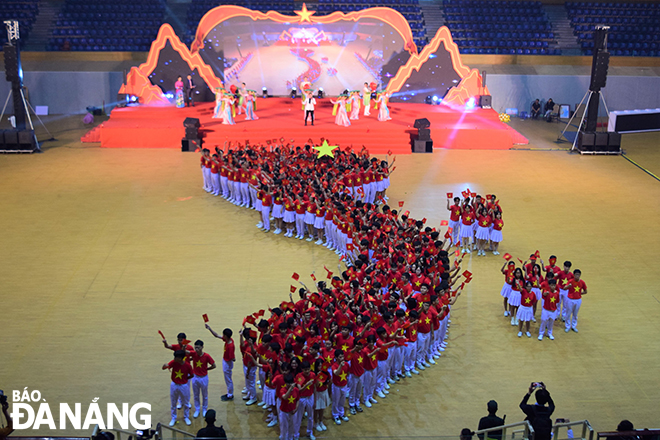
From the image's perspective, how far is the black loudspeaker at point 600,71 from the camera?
2295 cm

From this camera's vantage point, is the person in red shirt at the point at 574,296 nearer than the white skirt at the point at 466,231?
Yes

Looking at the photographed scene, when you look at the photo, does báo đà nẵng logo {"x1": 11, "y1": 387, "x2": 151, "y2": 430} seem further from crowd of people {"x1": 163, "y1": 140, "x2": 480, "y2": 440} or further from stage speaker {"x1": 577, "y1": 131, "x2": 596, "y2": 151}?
stage speaker {"x1": 577, "y1": 131, "x2": 596, "y2": 151}

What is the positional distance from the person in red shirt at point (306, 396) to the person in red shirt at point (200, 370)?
1348 mm

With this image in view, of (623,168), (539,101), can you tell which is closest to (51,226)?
(623,168)

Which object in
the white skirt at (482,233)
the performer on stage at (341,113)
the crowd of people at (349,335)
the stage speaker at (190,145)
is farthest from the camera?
the performer on stage at (341,113)

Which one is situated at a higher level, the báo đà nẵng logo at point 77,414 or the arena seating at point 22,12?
the arena seating at point 22,12

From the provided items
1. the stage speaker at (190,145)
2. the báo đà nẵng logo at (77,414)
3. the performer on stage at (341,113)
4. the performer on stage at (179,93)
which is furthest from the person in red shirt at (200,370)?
the performer on stage at (179,93)

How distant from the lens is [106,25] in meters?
33.9

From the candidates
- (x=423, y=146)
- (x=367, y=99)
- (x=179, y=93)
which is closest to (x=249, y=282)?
(x=423, y=146)

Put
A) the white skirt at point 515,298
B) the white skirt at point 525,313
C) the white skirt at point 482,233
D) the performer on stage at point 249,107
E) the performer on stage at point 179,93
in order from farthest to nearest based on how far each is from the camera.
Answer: the performer on stage at point 179,93 < the performer on stage at point 249,107 < the white skirt at point 482,233 < the white skirt at point 515,298 < the white skirt at point 525,313

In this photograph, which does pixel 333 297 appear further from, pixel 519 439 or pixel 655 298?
pixel 655 298

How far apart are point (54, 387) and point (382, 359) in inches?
194

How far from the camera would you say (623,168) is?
22188 millimetres

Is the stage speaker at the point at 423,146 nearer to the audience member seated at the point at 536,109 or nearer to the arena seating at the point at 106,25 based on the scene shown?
the audience member seated at the point at 536,109
